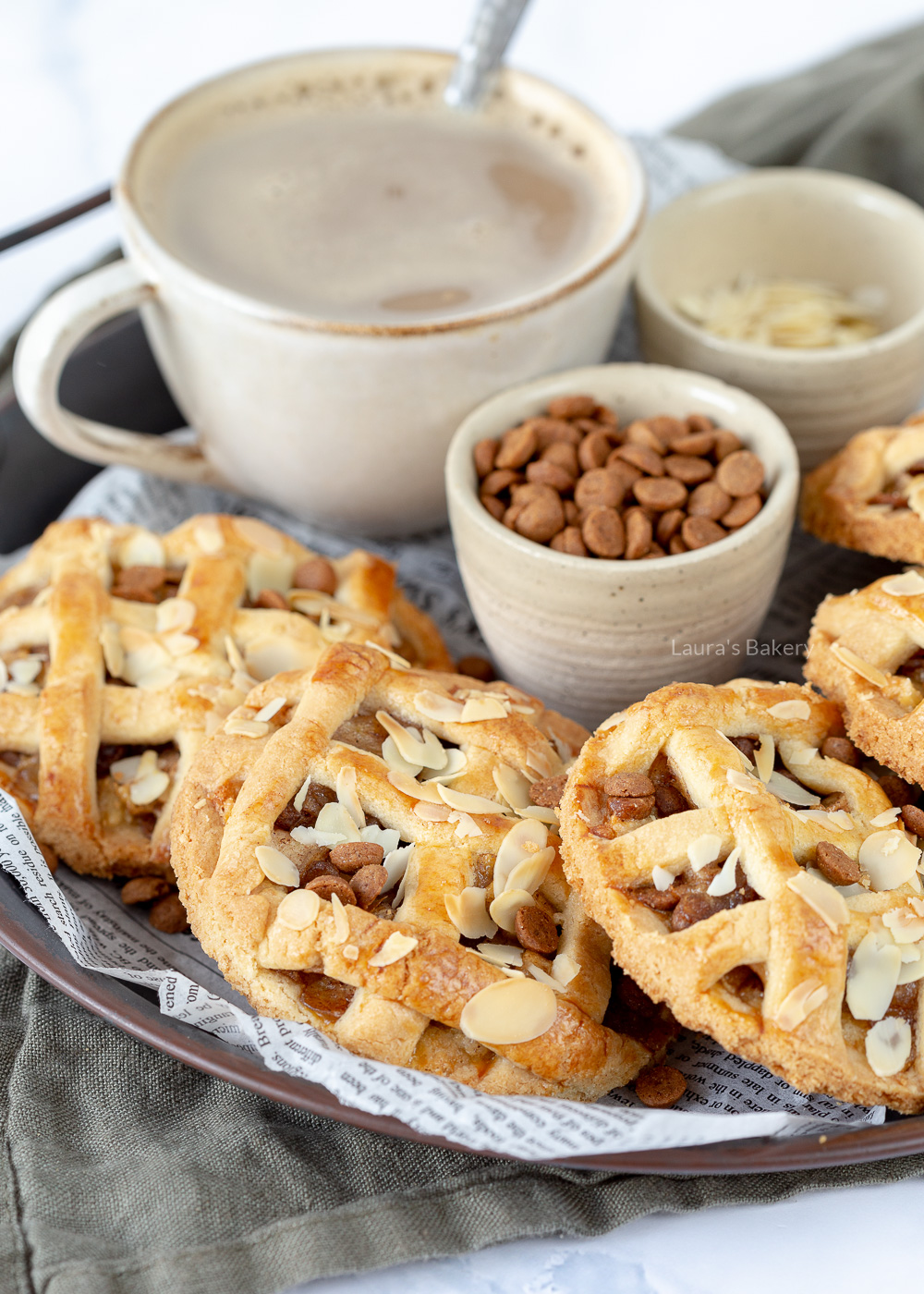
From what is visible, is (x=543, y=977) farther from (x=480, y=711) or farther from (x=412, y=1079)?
(x=480, y=711)

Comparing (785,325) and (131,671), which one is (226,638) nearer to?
(131,671)

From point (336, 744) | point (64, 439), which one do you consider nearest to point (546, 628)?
point (336, 744)

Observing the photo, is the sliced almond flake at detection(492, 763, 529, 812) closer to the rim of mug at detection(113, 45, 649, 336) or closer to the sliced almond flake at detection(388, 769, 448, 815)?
the sliced almond flake at detection(388, 769, 448, 815)

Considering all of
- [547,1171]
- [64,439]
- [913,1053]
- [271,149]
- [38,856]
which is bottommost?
[547,1171]

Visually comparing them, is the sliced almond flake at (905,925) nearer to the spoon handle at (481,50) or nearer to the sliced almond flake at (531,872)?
the sliced almond flake at (531,872)

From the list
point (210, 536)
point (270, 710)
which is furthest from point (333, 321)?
point (270, 710)

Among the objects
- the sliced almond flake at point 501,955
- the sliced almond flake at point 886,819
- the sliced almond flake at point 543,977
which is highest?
the sliced almond flake at point 886,819

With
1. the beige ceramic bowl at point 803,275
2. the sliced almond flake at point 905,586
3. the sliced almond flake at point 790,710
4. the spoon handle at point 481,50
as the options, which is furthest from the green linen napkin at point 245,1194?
the spoon handle at point 481,50
